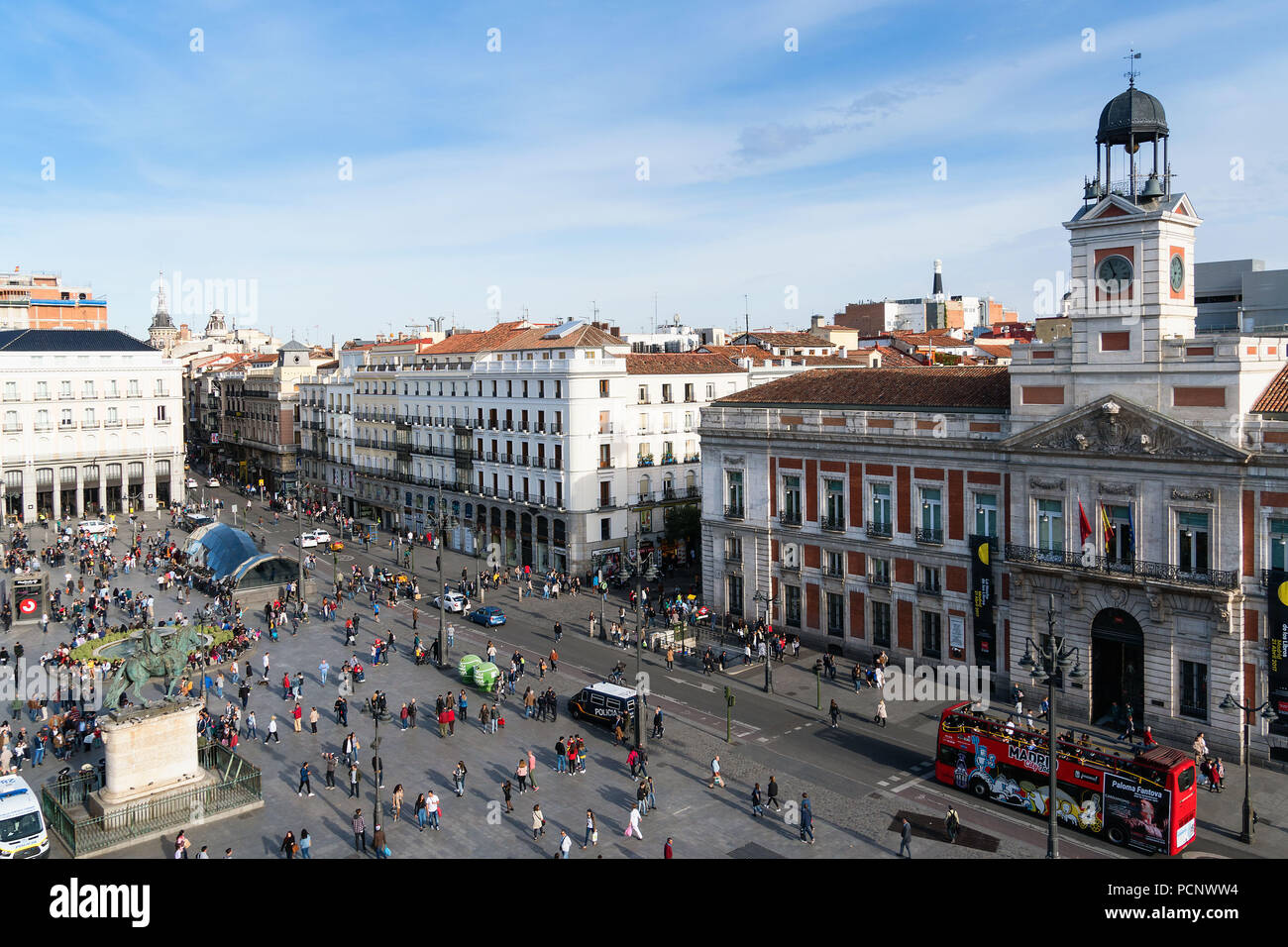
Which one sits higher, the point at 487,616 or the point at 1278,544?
the point at 1278,544

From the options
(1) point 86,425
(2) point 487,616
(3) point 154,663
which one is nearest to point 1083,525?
(2) point 487,616

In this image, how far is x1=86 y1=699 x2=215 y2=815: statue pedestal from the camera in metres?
30.1

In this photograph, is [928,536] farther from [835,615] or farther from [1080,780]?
[1080,780]

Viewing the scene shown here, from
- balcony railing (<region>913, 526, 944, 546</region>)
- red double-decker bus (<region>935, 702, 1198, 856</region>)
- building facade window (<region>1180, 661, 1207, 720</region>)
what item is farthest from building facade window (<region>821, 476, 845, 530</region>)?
building facade window (<region>1180, 661, 1207, 720</region>)

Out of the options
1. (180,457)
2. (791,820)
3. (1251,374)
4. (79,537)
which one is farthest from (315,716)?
(180,457)

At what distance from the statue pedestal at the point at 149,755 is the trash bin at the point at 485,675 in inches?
488

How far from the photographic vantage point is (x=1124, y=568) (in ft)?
121

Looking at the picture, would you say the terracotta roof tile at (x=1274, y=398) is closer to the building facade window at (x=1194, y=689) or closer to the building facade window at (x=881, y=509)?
the building facade window at (x=1194, y=689)

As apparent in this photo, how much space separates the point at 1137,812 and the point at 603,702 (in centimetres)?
1813

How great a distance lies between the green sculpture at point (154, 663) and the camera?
31594 mm

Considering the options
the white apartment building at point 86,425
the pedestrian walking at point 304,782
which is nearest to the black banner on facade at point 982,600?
the pedestrian walking at point 304,782

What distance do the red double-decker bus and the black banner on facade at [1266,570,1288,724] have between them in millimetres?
6540

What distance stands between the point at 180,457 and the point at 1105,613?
8757 cm
